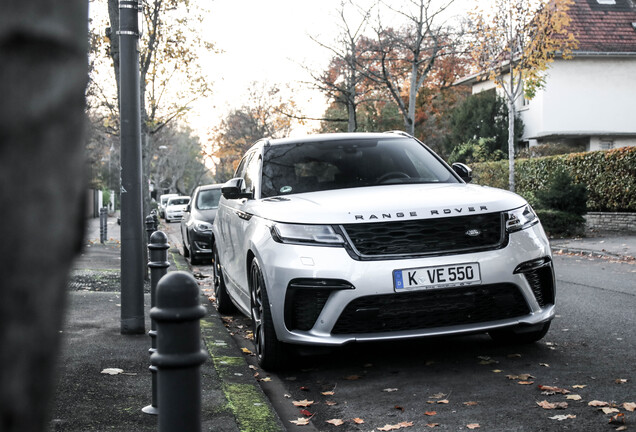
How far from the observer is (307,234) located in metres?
5.53

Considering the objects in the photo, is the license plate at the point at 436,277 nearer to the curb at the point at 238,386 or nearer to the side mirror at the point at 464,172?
the curb at the point at 238,386

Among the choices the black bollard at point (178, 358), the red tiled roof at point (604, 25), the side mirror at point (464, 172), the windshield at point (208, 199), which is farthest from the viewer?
the red tiled roof at point (604, 25)

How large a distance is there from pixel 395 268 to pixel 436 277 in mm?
284

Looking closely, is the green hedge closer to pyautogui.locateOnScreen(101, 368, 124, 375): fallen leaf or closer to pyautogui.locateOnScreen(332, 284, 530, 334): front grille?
pyautogui.locateOnScreen(332, 284, 530, 334): front grille

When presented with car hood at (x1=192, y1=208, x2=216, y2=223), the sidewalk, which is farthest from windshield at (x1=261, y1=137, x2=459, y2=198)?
car hood at (x1=192, y1=208, x2=216, y2=223)

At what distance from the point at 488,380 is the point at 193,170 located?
373 feet

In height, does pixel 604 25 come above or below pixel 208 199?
above

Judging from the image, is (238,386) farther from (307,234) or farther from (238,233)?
(238,233)

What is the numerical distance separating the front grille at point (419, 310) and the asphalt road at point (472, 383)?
26 cm

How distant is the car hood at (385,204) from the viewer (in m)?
5.50

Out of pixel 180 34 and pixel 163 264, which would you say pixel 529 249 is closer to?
pixel 163 264

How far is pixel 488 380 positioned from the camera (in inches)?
210

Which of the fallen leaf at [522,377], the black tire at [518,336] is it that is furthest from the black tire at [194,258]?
the fallen leaf at [522,377]

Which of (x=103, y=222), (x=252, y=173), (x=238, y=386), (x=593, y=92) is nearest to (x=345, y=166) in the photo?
(x=252, y=173)
